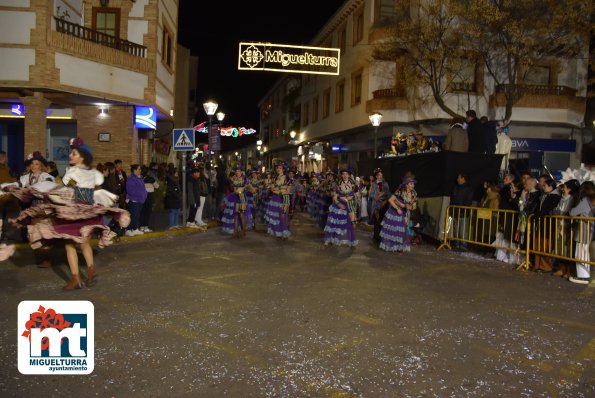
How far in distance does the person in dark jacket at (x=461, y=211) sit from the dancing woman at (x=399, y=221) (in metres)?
1.48

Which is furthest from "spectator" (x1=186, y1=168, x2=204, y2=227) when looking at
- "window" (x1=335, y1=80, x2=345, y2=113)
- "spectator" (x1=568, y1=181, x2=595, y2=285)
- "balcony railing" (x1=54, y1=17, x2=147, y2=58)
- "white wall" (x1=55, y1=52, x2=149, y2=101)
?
"window" (x1=335, y1=80, x2=345, y2=113)

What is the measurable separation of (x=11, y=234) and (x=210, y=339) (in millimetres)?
8713

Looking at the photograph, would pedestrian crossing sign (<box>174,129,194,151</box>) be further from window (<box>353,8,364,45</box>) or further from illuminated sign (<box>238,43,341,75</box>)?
window (<box>353,8,364,45</box>)

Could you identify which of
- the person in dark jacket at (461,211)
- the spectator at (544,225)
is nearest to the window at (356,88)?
the person in dark jacket at (461,211)

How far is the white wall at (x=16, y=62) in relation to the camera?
1562 cm

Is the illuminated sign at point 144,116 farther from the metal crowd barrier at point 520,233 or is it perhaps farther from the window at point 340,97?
the window at point 340,97

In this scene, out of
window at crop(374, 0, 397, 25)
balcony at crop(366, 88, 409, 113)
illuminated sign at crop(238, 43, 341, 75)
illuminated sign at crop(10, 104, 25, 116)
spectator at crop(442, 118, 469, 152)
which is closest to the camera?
spectator at crop(442, 118, 469, 152)

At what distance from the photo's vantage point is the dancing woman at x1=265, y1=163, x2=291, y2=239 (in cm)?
1321

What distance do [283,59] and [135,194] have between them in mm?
9519

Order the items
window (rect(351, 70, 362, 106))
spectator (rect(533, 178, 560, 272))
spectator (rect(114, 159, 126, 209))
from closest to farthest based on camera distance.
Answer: spectator (rect(533, 178, 560, 272)) < spectator (rect(114, 159, 126, 209)) < window (rect(351, 70, 362, 106))

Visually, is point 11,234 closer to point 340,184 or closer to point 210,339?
point 340,184

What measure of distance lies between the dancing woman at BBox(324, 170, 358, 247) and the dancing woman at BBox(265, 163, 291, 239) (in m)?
1.47
